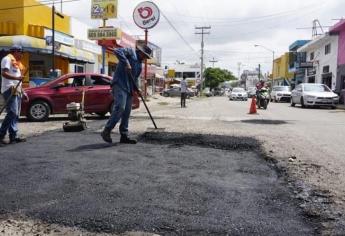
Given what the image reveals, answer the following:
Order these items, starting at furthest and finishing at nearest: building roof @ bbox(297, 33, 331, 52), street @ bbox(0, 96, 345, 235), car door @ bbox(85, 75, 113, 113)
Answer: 1. building roof @ bbox(297, 33, 331, 52)
2. car door @ bbox(85, 75, 113, 113)
3. street @ bbox(0, 96, 345, 235)

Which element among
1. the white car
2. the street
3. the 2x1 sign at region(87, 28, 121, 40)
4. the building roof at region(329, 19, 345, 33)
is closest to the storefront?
the 2x1 sign at region(87, 28, 121, 40)

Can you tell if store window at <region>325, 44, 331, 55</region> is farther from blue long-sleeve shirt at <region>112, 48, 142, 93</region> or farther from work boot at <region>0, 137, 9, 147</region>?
work boot at <region>0, 137, 9, 147</region>

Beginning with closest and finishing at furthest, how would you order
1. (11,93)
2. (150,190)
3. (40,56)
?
(150,190) → (11,93) → (40,56)

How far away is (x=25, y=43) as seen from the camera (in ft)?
79.8

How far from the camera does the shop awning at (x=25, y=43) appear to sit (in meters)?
23.9

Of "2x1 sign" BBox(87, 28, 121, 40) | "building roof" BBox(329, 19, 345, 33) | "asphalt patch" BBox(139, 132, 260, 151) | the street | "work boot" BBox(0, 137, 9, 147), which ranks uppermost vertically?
"building roof" BBox(329, 19, 345, 33)

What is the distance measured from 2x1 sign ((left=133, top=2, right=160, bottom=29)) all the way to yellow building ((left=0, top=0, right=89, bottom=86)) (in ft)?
17.8

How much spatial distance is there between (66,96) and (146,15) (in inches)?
400

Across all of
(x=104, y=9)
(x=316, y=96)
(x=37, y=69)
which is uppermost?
(x=104, y=9)

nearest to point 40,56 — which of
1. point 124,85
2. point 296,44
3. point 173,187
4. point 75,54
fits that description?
point 75,54

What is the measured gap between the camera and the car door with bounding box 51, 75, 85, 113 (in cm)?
1454

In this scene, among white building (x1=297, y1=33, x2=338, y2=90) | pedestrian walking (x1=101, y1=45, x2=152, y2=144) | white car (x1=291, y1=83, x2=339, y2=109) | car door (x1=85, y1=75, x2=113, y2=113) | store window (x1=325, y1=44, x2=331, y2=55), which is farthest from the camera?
store window (x1=325, y1=44, x2=331, y2=55)

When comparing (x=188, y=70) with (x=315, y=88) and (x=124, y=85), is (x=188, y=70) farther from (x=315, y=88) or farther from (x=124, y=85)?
(x=124, y=85)

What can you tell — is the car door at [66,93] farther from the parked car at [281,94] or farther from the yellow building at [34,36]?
the parked car at [281,94]
